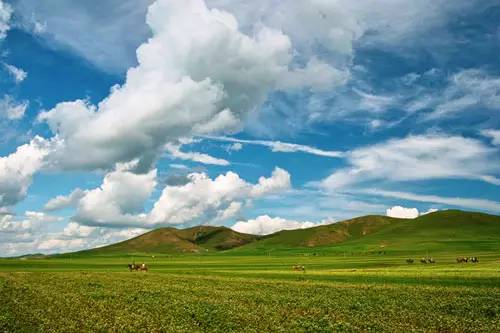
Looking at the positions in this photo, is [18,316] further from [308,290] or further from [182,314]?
[308,290]

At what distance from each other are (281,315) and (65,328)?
51.5ft

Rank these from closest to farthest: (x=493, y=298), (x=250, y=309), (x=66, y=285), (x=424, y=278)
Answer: (x=250, y=309)
(x=493, y=298)
(x=66, y=285)
(x=424, y=278)

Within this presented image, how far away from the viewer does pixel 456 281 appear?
6619cm

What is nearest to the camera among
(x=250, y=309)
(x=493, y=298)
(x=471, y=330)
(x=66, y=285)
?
(x=471, y=330)

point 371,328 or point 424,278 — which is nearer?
point 371,328

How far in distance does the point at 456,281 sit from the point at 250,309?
124 ft

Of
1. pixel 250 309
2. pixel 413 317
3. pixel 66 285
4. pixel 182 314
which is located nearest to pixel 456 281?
pixel 413 317

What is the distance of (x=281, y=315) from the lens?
1491 inches

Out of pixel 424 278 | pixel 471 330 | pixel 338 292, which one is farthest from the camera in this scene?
pixel 424 278

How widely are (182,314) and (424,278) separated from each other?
4637 cm

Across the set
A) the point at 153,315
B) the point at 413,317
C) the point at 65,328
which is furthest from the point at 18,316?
the point at 413,317

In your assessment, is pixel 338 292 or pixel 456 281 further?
pixel 456 281

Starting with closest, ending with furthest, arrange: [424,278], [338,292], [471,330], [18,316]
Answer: [471,330] < [18,316] < [338,292] < [424,278]

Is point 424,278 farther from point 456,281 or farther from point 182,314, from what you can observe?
point 182,314
